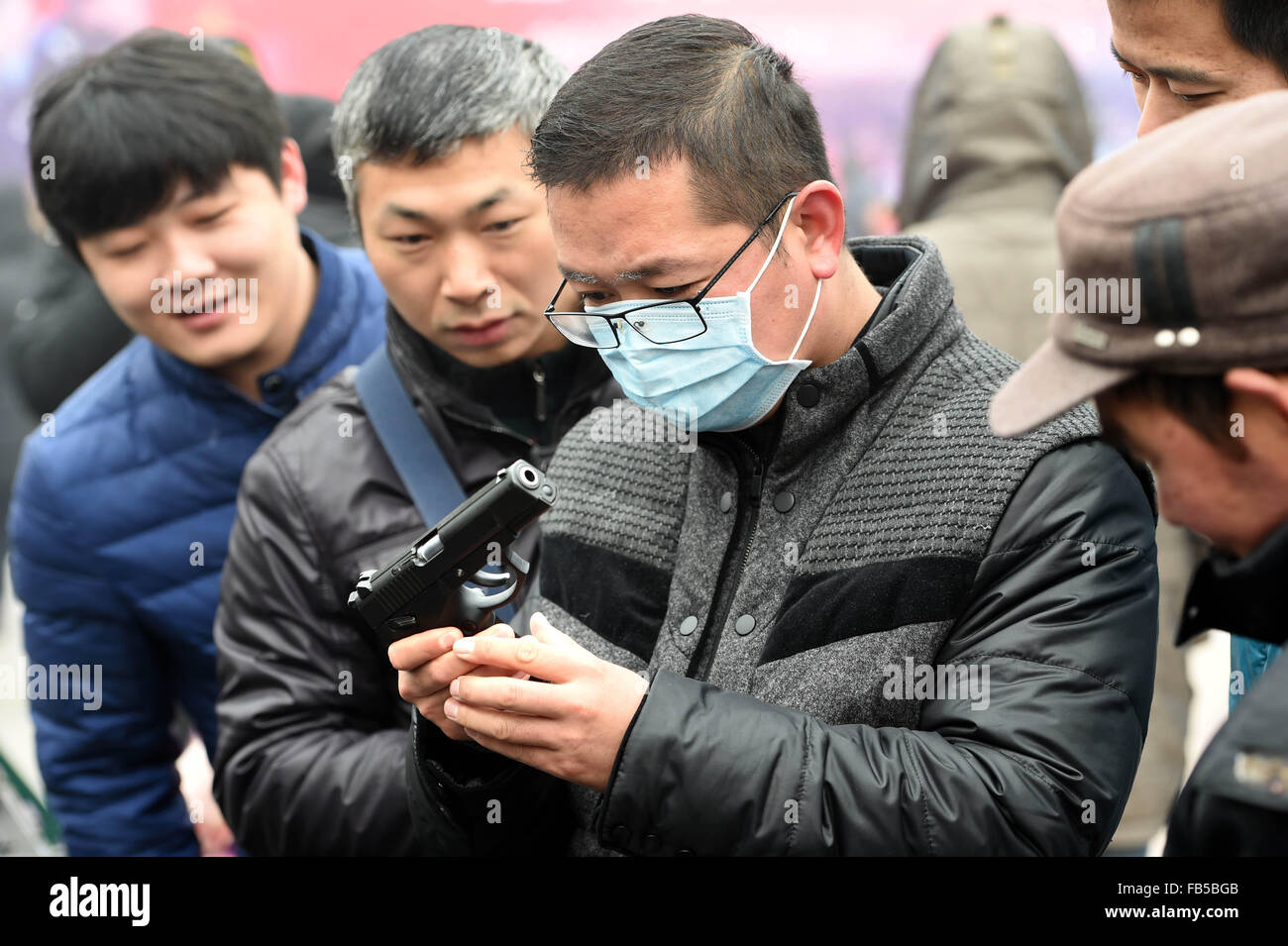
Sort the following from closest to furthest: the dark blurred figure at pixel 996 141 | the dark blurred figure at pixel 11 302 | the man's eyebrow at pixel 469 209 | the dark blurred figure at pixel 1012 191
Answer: the man's eyebrow at pixel 469 209 → the dark blurred figure at pixel 1012 191 → the dark blurred figure at pixel 996 141 → the dark blurred figure at pixel 11 302

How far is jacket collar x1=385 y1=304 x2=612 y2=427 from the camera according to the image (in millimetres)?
2779

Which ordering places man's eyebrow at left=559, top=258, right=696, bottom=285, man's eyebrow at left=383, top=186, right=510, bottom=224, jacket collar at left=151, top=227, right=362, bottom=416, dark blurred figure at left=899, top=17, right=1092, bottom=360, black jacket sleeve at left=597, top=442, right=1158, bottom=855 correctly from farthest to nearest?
dark blurred figure at left=899, top=17, right=1092, bottom=360, jacket collar at left=151, top=227, right=362, bottom=416, man's eyebrow at left=383, top=186, right=510, bottom=224, man's eyebrow at left=559, top=258, right=696, bottom=285, black jacket sleeve at left=597, top=442, right=1158, bottom=855

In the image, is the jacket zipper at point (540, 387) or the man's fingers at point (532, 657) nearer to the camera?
the man's fingers at point (532, 657)

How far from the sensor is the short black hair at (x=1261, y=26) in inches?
79.1

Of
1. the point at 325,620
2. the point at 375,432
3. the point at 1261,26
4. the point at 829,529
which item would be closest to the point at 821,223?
the point at 829,529

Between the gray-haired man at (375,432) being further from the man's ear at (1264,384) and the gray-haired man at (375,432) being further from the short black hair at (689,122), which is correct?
the man's ear at (1264,384)

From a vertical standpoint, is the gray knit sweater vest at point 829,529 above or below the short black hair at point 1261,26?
below

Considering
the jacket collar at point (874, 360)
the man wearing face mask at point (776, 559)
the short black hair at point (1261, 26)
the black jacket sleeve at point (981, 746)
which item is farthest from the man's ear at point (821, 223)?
the short black hair at point (1261, 26)

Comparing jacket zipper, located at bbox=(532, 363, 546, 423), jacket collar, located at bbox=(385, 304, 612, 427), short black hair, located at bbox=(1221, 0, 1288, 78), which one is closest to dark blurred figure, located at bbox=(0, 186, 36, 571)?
jacket collar, located at bbox=(385, 304, 612, 427)

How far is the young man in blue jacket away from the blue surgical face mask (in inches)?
53.0

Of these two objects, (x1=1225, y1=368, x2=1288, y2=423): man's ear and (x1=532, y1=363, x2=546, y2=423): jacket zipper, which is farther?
(x1=532, y1=363, x2=546, y2=423): jacket zipper

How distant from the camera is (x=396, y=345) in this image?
2.83 meters

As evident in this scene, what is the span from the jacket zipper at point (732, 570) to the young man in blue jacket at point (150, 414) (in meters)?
1.49

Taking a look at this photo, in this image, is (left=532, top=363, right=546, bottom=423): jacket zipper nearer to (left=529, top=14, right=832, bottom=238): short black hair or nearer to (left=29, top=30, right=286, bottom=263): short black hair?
(left=529, top=14, right=832, bottom=238): short black hair
